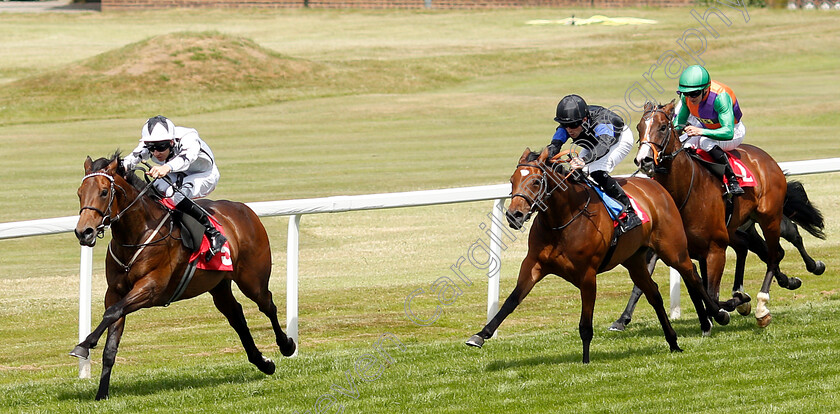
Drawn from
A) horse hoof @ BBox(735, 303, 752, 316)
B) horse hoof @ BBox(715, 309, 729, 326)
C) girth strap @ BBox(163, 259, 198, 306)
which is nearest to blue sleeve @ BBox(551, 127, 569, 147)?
horse hoof @ BBox(715, 309, 729, 326)

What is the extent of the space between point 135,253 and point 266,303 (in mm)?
1143

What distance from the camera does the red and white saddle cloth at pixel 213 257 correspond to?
6555 mm

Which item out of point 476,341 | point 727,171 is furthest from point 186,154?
point 727,171

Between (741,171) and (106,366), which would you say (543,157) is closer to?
(741,171)

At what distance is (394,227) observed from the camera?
14633 millimetres

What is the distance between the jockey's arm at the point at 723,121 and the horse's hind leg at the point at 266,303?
344 cm

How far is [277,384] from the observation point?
6543 millimetres

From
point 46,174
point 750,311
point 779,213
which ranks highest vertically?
point 779,213

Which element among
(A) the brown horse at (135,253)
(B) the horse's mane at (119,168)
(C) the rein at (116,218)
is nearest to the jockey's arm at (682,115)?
(A) the brown horse at (135,253)

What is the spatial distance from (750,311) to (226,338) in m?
4.36

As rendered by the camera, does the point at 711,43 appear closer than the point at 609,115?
No

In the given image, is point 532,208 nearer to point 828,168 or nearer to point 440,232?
point 828,168

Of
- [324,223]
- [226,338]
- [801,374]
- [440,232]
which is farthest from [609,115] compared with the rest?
[324,223]

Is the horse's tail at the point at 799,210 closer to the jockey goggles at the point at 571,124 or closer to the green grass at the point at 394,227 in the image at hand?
the green grass at the point at 394,227
